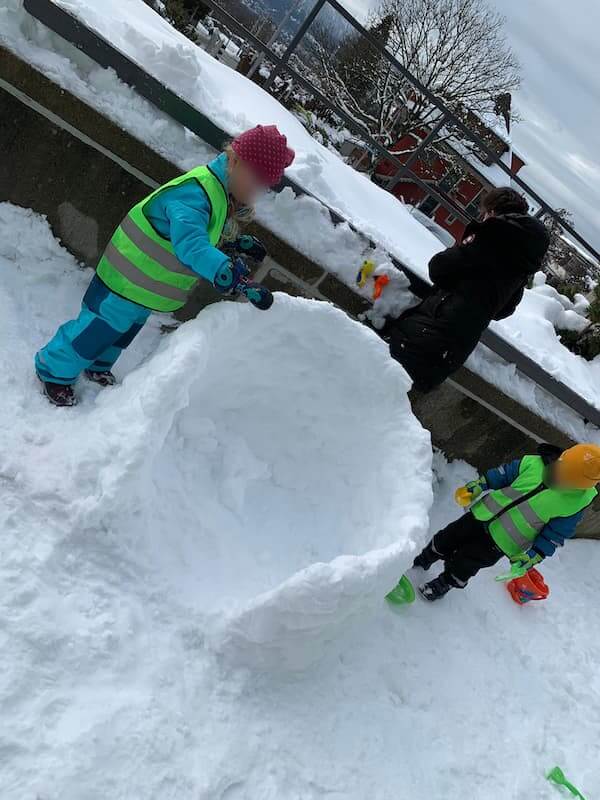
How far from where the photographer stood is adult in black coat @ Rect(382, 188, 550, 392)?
10.9 ft

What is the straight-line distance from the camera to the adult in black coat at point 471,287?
3.33 metres

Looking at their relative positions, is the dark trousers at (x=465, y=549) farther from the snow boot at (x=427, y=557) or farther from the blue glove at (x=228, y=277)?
the blue glove at (x=228, y=277)

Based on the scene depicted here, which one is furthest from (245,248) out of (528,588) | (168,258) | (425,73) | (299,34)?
(425,73)

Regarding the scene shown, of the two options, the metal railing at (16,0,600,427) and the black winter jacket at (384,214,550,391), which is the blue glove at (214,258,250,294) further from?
the black winter jacket at (384,214,550,391)

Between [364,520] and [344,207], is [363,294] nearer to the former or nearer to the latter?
[344,207]

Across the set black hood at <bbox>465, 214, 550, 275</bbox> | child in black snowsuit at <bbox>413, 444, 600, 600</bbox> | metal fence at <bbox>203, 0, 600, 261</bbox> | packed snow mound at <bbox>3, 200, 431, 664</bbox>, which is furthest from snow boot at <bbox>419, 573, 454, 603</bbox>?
metal fence at <bbox>203, 0, 600, 261</bbox>

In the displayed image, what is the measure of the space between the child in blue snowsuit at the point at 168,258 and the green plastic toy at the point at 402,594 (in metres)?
1.83

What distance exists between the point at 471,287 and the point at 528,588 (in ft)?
6.61

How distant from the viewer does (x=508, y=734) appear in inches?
122

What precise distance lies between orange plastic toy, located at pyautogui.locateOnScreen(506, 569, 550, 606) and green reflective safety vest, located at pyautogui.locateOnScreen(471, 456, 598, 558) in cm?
65

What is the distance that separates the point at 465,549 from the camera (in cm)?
354

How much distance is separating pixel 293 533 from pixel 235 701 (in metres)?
0.97

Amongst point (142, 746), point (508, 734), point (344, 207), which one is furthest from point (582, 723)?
point (344, 207)

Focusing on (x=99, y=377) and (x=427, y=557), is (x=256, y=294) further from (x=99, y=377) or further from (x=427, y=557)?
(x=427, y=557)
